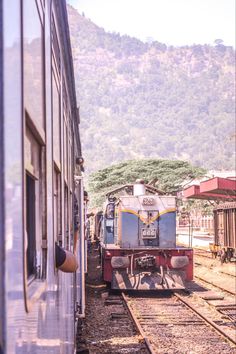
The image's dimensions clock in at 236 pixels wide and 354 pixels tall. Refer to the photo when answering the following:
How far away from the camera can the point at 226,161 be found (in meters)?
191

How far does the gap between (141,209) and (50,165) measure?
12006 millimetres

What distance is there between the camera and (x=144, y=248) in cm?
1399

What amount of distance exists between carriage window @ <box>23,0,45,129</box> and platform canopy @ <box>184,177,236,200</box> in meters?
19.2

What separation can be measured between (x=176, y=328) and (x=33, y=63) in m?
8.58

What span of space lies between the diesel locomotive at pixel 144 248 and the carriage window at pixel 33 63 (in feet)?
37.9

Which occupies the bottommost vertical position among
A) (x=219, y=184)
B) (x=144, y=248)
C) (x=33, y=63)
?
(x=144, y=248)

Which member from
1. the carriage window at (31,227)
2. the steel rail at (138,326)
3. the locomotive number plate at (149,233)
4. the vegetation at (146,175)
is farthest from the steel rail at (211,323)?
the vegetation at (146,175)

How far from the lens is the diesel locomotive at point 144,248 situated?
44.9 ft

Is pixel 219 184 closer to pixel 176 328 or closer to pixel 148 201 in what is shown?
pixel 148 201

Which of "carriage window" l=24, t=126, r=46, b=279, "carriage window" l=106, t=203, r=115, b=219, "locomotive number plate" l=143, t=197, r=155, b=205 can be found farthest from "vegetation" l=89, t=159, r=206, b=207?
"carriage window" l=24, t=126, r=46, b=279

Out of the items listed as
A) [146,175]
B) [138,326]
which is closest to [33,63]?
[138,326]

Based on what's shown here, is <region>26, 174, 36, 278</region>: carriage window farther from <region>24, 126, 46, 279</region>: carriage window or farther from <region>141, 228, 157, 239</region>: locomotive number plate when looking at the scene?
<region>141, 228, 157, 239</region>: locomotive number plate

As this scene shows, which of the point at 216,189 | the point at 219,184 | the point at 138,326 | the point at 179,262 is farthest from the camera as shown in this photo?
the point at 216,189

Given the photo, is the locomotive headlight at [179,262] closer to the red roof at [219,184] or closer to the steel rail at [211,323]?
the steel rail at [211,323]
